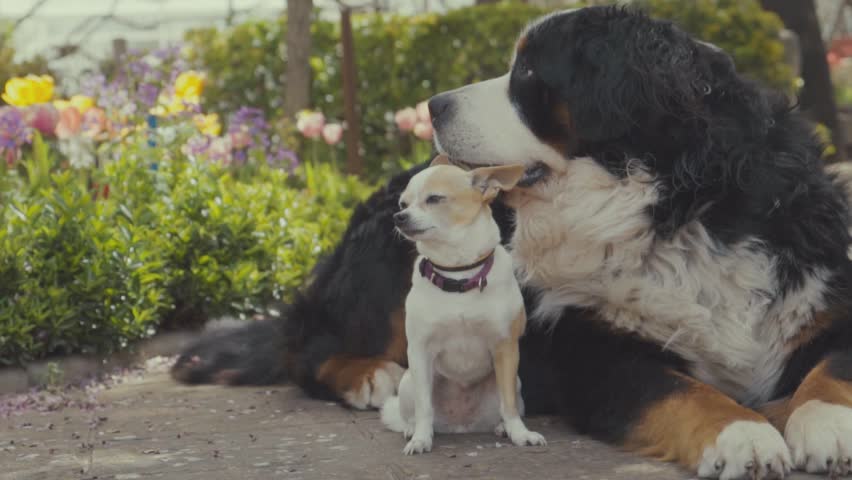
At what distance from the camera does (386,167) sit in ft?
30.7

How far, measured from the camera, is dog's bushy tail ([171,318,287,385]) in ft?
15.2

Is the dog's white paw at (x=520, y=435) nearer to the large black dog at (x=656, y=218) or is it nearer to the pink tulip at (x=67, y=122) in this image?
the large black dog at (x=656, y=218)

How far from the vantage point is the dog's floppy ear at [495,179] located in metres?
3.22

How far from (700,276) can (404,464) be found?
3.26 feet

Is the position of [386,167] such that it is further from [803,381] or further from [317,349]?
[803,381]

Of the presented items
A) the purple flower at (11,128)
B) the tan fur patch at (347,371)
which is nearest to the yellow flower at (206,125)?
the purple flower at (11,128)

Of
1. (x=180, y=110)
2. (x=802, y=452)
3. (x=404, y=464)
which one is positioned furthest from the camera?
(x=180, y=110)

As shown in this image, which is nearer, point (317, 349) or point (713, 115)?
point (713, 115)

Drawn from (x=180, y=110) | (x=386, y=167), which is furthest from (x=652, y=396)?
(x=386, y=167)

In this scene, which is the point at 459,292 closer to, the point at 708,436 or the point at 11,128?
the point at 708,436

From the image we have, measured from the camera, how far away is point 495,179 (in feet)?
10.6

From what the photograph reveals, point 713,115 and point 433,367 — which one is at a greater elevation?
point 713,115

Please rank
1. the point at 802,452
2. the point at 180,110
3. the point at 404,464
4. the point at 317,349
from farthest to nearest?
the point at 180,110
the point at 317,349
the point at 404,464
the point at 802,452

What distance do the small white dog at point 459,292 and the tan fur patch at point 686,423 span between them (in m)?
0.31
